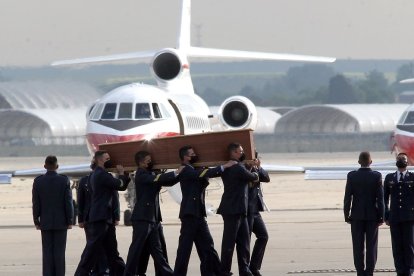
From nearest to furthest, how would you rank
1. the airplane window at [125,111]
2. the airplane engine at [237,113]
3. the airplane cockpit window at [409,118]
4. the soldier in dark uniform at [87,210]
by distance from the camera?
the soldier in dark uniform at [87,210]
the airplane window at [125,111]
the airplane cockpit window at [409,118]
the airplane engine at [237,113]

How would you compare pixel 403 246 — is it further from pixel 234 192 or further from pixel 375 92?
pixel 375 92

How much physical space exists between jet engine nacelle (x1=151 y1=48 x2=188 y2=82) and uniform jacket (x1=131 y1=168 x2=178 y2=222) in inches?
761

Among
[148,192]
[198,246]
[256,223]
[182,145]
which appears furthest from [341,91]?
[148,192]

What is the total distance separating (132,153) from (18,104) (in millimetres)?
88716

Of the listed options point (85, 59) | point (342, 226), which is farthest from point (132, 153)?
point (85, 59)

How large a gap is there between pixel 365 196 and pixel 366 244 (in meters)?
0.70

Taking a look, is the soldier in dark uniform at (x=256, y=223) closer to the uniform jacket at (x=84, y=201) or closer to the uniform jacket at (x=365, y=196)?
the uniform jacket at (x=365, y=196)

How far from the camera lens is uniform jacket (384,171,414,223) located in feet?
62.5

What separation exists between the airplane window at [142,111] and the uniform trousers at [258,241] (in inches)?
498

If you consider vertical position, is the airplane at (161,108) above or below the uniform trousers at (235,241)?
above

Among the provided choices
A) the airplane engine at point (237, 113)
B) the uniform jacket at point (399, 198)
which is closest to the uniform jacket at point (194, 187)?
the uniform jacket at point (399, 198)

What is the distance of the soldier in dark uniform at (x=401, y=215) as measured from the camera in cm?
1903

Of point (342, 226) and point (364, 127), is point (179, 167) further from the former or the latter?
point (364, 127)

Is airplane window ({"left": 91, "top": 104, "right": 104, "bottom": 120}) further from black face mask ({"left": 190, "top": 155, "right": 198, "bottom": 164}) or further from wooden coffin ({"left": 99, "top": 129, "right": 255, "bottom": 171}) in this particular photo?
black face mask ({"left": 190, "top": 155, "right": 198, "bottom": 164})
